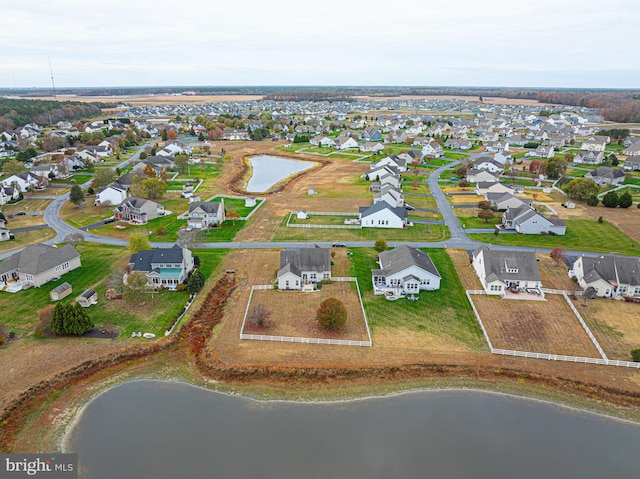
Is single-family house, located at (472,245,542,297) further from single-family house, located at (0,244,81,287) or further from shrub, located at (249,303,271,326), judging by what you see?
single-family house, located at (0,244,81,287)

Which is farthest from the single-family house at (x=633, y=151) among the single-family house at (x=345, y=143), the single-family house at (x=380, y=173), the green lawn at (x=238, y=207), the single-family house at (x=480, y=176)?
the green lawn at (x=238, y=207)

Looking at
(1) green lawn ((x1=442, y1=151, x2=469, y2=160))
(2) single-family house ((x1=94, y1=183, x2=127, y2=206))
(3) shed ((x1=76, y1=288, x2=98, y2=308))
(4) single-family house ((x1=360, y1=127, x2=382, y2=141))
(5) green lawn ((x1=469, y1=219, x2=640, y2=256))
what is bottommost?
(3) shed ((x1=76, y1=288, x2=98, y2=308))

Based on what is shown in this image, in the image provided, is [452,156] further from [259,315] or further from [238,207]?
[259,315]

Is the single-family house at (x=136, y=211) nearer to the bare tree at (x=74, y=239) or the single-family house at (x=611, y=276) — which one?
the bare tree at (x=74, y=239)

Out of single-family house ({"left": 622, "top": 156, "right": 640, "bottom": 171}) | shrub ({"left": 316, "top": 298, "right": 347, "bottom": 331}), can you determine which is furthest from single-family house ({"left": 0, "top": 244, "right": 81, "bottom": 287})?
single-family house ({"left": 622, "top": 156, "right": 640, "bottom": 171})

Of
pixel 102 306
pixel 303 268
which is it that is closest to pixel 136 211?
pixel 102 306
